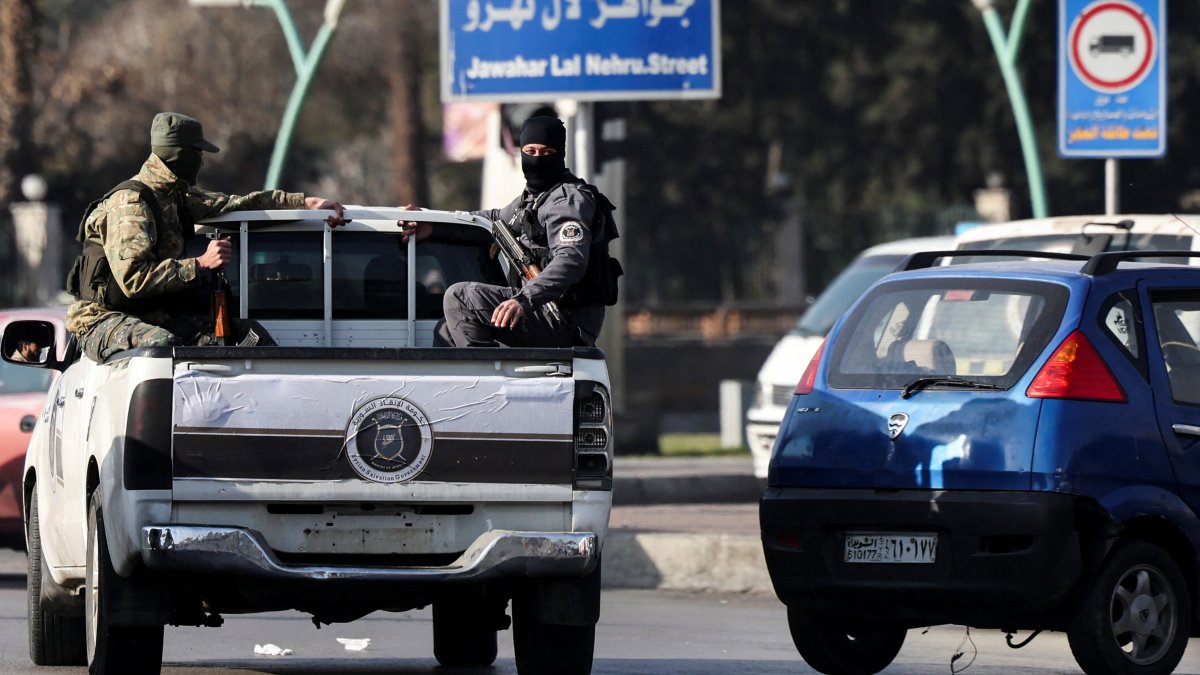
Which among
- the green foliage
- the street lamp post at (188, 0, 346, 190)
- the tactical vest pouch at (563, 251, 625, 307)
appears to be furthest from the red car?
the street lamp post at (188, 0, 346, 190)

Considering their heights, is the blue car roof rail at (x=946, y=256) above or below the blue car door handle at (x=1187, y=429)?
above

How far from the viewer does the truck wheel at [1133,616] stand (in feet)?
22.8

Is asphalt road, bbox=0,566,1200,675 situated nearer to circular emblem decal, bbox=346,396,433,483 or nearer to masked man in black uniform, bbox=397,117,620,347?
masked man in black uniform, bbox=397,117,620,347

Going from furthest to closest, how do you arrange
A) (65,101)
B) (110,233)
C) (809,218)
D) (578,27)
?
(65,101) → (809,218) → (578,27) → (110,233)

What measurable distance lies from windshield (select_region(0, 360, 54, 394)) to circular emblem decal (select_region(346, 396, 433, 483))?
5.53 m

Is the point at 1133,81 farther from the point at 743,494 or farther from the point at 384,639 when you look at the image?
the point at 384,639

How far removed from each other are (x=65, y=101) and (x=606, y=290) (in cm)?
3717

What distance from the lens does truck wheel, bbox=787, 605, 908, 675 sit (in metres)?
7.79

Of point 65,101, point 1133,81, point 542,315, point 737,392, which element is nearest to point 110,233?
point 542,315

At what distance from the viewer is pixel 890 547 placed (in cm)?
722

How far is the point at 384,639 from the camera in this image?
9.50 m

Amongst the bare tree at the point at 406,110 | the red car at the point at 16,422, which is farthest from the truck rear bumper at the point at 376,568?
the bare tree at the point at 406,110

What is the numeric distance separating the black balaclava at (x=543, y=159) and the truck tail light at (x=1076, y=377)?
6.30ft

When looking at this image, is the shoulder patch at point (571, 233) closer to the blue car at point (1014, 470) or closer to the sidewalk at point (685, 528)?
the blue car at point (1014, 470)
